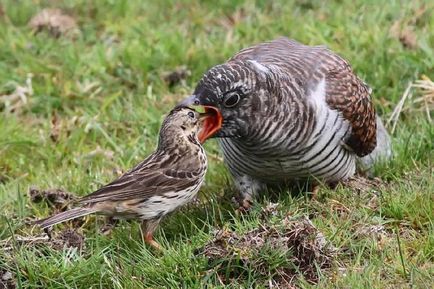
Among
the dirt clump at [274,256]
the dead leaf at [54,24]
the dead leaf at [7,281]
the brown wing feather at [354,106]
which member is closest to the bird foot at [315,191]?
the brown wing feather at [354,106]

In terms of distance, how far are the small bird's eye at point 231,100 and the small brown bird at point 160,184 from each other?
0.21m

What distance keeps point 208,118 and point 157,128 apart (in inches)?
72.3

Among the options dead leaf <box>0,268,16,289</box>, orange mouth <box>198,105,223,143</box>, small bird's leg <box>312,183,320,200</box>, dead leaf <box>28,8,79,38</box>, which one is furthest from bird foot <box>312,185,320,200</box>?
dead leaf <box>28,8,79,38</box>

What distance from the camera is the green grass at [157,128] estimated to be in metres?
5.22

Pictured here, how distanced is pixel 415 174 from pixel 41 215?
2328 millimetres

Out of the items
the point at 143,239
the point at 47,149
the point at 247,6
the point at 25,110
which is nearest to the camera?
the point at 143,239

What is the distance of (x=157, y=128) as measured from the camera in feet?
24.7

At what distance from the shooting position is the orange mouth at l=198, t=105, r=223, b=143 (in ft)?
18.5

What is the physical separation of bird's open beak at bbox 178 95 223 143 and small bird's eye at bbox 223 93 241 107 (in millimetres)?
74

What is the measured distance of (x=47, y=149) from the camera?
24.2ft

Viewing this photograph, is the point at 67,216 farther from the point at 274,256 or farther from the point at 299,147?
the point at 299,147

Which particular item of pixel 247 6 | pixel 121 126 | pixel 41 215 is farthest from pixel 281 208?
pixel 247 6

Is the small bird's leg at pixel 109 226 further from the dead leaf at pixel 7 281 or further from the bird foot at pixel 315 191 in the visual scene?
the bird foot at pixel 315 191

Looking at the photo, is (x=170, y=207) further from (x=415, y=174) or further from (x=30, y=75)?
(x=30, y=75)
